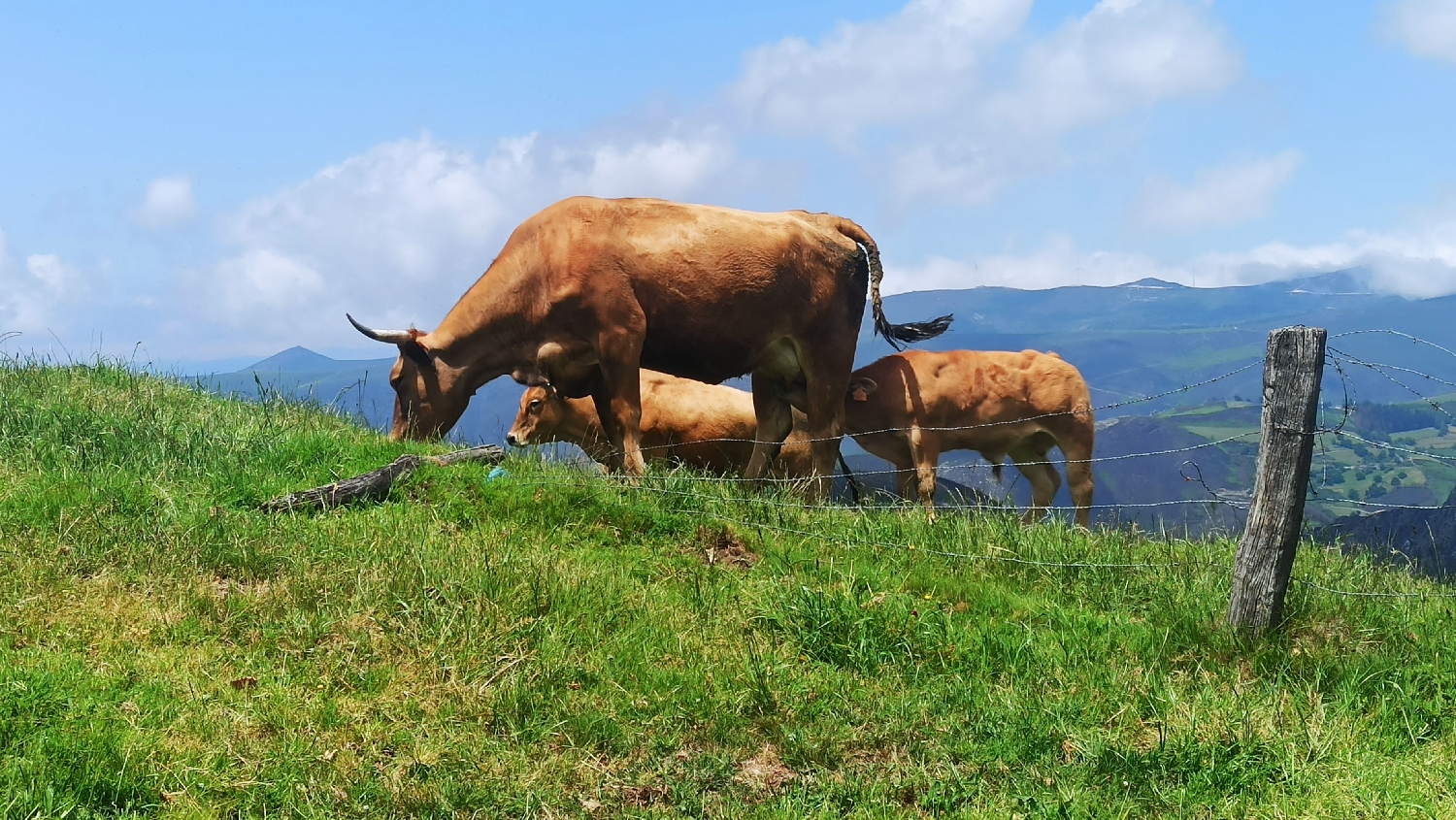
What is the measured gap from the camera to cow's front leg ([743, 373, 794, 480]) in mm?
13305

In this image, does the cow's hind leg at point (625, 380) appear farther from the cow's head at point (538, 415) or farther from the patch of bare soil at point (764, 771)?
the patch of bare soil at point (764, 771)

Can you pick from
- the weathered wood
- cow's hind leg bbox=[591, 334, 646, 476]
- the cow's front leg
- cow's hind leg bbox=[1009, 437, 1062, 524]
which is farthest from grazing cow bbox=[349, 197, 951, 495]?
cow's hind leg bbox=[1009, 437, 1062, 524]

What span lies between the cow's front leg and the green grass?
462cm

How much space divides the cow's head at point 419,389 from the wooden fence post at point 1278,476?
7992 mm

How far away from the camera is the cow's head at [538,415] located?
1476 centimetres

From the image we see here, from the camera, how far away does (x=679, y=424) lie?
14344mm

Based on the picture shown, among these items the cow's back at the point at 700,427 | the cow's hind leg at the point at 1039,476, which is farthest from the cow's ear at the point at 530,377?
the cow's hind leg at the point at 1039,476

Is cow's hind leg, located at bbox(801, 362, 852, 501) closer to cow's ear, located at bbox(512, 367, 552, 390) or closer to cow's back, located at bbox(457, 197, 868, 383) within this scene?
cow's back, located at bbox(457, 197, 868, 383)

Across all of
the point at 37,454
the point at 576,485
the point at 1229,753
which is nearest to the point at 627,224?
the point at 576,485

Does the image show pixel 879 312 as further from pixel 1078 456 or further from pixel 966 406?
pixel 1078 456

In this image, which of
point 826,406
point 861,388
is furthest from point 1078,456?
point 826,406

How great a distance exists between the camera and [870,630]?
6.55 metres

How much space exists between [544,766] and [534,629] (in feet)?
3.94

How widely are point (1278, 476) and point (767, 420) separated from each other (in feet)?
24.9
